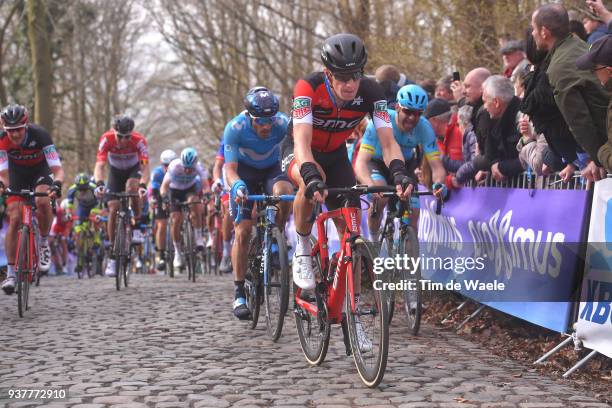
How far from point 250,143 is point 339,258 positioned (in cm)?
343

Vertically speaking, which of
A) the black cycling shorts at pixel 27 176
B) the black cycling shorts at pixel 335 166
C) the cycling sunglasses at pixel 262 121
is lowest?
the black cycling shorts at pixel 335 166

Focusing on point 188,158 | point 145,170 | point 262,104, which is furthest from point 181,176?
point 262,104

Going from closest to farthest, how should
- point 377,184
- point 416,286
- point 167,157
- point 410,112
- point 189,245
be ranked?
point 416,286
point 410,112
point 377,184
point 189,245
point 167,157

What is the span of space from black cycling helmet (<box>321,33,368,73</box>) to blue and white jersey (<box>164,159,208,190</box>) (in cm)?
1021

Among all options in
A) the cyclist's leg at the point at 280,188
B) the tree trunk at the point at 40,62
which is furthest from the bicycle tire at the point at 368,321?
the tree trunk at the point at 40,62

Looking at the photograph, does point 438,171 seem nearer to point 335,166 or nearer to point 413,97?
point 413,97

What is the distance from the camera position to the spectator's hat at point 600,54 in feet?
19.4

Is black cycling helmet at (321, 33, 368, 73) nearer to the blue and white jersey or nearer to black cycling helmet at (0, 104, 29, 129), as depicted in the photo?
black cycling helmet at (0, 104, 29, 129)

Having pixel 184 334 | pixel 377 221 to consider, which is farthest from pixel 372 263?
pixel 377 221

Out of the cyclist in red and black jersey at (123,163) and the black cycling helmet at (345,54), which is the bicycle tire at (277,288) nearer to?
the black cycling helmet at (345,54)

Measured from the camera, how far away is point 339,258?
630 cm

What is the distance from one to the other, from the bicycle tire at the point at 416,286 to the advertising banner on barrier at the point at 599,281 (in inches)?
79.5

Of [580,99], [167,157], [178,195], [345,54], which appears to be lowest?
[178,195]

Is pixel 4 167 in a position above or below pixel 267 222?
above
